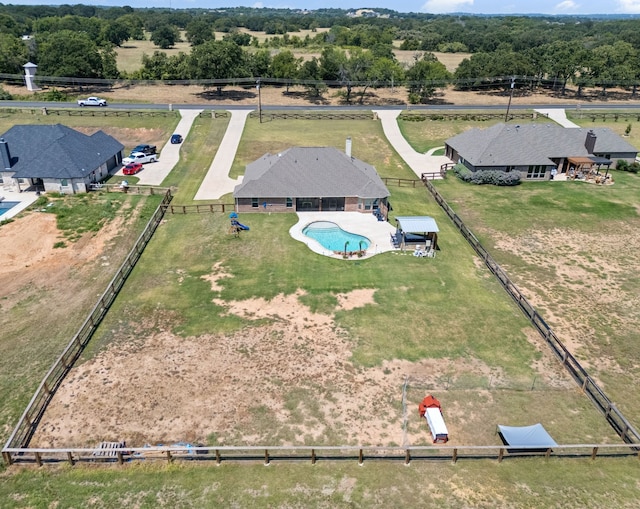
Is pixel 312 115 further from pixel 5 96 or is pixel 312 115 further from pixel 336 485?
pixel 336 485

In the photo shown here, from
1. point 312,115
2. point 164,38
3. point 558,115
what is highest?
point 164,38

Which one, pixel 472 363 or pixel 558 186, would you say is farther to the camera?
pixel 558 186

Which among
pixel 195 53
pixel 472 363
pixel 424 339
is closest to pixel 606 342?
pixel 472 363

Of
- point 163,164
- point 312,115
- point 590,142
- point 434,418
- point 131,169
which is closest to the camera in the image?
point 434,418

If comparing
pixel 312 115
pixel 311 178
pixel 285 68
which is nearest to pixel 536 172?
pixel 311 178

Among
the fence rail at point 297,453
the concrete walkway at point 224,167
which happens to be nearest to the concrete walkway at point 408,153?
the concrete walkway at point 224,167

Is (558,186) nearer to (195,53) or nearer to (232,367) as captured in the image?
(232,367)

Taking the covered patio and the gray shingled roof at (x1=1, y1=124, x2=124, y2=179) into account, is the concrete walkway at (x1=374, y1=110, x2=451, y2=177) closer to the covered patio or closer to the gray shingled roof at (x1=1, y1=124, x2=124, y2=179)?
the covered patio

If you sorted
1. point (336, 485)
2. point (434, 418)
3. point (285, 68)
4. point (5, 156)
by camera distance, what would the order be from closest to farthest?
point (336, 485), point (434, 418), point (5, 156), point (285, 68)
